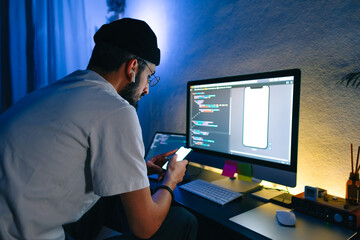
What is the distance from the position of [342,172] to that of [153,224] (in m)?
0.84

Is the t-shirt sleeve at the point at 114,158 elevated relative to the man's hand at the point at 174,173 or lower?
elevated

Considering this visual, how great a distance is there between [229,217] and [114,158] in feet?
1.45

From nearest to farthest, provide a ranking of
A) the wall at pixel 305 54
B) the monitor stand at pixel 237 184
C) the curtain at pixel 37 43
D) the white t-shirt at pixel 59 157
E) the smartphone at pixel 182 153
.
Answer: the white t-shirt at pixel 59 157 → the wall at pixel 305 54 → the monitor stand at pixel 237 184 → the smartphone at pixel 182 153 → the curtain at pixel 37 43

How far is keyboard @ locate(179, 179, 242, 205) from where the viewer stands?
92 centimetres

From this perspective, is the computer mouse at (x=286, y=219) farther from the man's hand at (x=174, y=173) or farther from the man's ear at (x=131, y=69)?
the man's ear at (x=131, y=69)

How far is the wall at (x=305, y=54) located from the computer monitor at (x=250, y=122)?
26 centimetres

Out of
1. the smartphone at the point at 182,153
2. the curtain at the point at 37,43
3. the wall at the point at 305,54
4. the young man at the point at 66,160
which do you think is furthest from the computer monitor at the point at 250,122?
the curtain at the point at 37,43

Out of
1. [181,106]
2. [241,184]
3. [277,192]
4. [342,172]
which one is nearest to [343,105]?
[342,172]

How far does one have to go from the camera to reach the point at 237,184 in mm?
1146

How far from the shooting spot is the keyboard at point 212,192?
0.92m

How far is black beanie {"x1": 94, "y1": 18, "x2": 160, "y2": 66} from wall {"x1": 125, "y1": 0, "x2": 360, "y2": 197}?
2.22 feet

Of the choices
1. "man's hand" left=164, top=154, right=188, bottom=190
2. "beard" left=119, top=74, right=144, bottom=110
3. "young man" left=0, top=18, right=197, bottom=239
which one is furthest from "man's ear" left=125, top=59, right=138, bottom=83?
"man's hand" left=164, top=154, right=188, bottom=190

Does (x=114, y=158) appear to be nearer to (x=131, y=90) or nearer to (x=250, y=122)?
(x=131, y=90)

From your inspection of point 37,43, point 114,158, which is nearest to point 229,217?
point 114,158
